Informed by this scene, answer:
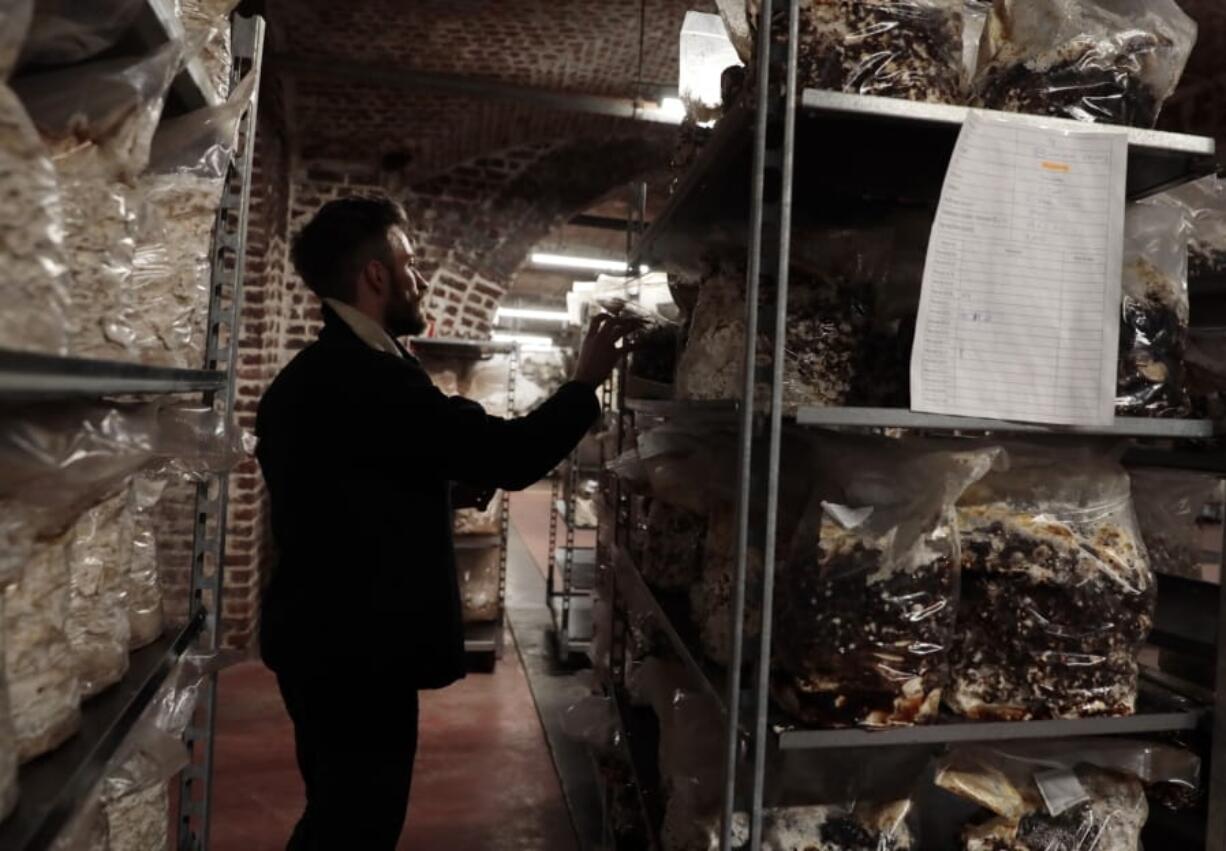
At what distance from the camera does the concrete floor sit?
2.74 meters

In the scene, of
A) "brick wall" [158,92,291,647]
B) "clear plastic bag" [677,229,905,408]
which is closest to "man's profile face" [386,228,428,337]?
"clear plastic bag" [677,229,905,408]

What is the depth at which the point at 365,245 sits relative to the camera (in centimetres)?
199

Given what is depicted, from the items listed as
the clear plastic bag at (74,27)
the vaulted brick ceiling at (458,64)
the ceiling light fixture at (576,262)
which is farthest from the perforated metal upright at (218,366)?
the ceiling light fixture at (576,262)

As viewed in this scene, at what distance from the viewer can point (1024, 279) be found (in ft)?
3.77

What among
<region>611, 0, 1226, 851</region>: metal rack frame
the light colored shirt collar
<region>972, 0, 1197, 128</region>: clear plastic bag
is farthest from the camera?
the light colored shirt collar

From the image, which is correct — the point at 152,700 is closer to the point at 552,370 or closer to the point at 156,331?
the point at 156,331

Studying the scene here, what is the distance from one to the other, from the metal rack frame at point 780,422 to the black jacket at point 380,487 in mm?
570

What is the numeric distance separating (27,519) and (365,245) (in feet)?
4.39

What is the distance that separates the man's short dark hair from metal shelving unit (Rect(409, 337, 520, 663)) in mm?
2138

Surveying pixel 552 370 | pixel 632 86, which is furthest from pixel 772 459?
pixel 552 370

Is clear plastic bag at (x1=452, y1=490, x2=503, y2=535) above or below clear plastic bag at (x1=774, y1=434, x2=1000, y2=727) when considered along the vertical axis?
below

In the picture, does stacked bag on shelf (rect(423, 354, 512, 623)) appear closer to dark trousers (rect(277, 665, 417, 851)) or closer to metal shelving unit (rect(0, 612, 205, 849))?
dark trousers (rect(277, 665, 417, 851))

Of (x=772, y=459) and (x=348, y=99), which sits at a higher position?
(x=348, y=99)

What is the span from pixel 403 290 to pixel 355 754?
1.12 metres
